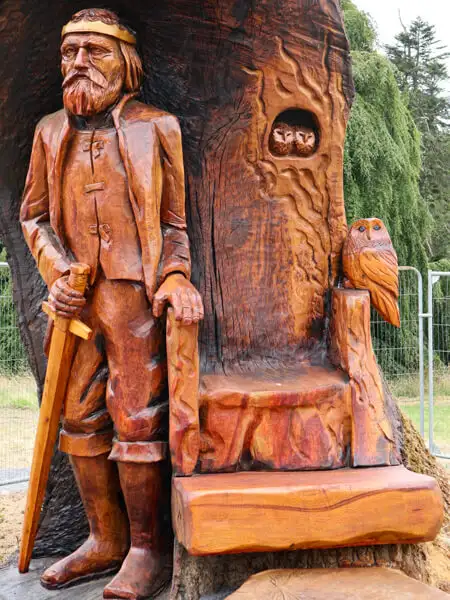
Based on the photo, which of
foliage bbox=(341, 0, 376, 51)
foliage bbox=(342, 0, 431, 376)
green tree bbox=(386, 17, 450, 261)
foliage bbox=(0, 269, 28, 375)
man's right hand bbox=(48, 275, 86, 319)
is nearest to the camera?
man's right hand bbox=(48, 275, 86, 319)

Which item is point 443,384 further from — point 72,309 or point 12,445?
point 72,309

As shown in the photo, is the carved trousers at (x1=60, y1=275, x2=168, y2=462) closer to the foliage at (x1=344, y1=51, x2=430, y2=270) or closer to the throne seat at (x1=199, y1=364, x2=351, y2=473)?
the throne seat at (x1=199, y1=364, x2=351, y2=473)

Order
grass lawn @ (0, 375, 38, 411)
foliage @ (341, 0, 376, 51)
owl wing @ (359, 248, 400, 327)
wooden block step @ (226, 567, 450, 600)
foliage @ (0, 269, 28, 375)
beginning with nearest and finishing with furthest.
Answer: wooden block step @ (226, 567, 450, 600), owl wing @ (359, 248, 400, 327), foliage @ (0, 269, 28, 375), grass lawn @ (0, 375, 38, 411), foliage @ (341, 0, 376, 51)

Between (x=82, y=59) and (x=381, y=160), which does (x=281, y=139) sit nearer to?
(x=82, y=59)

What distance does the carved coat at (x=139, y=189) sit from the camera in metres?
2.34

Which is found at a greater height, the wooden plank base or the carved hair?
the carved hair

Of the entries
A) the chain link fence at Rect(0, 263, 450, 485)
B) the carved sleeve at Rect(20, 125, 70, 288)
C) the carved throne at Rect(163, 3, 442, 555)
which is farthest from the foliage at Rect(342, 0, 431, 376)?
the carved sleeve at Rect(20, 125, 70, 288)

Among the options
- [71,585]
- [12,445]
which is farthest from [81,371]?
[12,445]

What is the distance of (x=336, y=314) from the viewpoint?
2594 millimetres

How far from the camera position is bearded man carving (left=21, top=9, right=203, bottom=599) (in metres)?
2.34

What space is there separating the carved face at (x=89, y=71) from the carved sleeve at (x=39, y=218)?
0.22 metres

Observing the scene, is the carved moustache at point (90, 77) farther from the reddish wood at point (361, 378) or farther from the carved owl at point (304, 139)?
the reddish wood at point (361, 378)

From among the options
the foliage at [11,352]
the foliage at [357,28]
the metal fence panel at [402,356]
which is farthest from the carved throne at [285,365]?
the foliage at [357,28]

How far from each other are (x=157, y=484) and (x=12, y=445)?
436 centimetres
